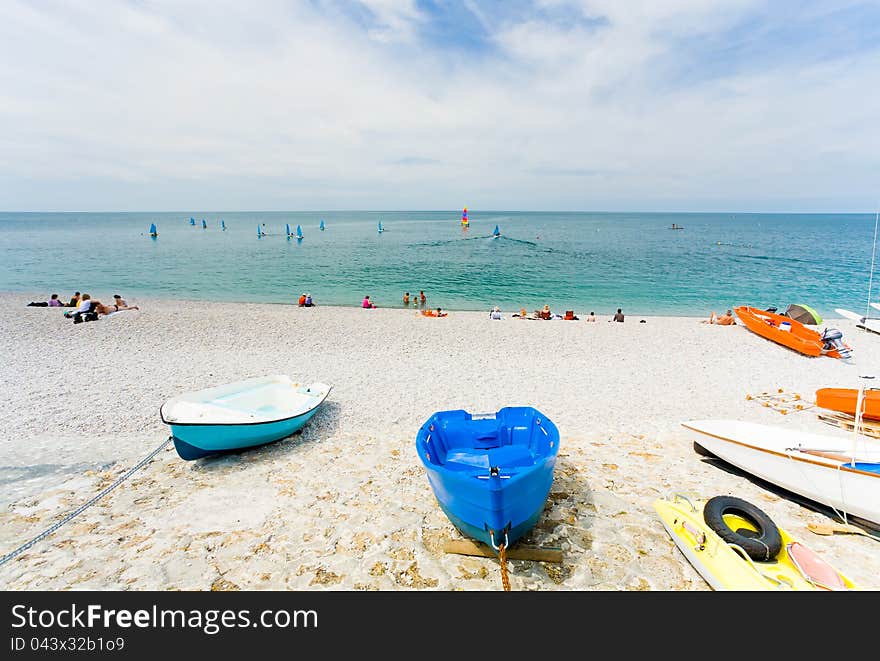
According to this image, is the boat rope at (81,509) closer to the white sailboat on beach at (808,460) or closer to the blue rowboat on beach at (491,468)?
the blue rowboat on beach at (491,468)

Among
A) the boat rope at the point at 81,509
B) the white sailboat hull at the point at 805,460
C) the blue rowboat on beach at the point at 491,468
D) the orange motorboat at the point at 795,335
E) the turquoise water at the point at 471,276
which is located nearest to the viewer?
the blue rowboat on beach at the point at 491,468

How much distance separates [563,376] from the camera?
12.5 meters

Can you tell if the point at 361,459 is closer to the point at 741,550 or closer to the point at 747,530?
the point at 741,550

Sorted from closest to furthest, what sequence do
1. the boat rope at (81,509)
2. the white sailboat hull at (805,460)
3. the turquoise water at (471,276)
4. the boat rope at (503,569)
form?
the boat rope at (503,569), the boat rope at (81,509), the white sailboat hull at (805,460), the turquoise water at (471,276)

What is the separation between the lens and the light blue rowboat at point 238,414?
7328 millimetres

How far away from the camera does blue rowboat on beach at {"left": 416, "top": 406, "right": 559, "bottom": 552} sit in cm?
474

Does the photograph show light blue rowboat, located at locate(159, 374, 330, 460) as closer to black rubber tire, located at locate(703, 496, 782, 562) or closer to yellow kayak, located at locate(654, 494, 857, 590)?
yellow kayak, located at locate(654, 494, 857, 590)

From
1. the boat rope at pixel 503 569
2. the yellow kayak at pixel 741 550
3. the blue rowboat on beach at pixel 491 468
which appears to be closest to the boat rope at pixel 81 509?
the blue rowboat on beach at pixel 491 468

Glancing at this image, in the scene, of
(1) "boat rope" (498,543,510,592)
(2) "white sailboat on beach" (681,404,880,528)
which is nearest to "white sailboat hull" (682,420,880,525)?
(2) "white sailboat on beach" (681,404,880,528)

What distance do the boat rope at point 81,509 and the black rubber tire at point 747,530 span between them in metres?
8.89

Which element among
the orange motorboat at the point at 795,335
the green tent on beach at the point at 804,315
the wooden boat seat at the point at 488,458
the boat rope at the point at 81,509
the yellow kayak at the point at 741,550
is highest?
the green tent on beach at the point at 804,315

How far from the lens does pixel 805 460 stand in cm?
619

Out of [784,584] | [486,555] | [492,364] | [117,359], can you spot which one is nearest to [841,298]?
[492,364]

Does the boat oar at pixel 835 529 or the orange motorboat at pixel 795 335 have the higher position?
the orange motorboat at pixel 795 335
